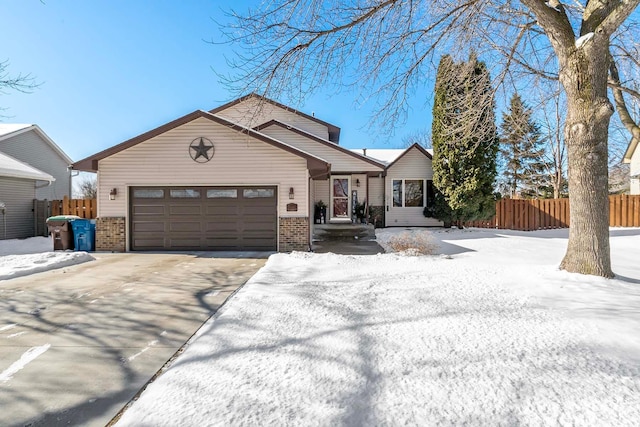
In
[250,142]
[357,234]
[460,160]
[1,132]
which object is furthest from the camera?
[1,132]

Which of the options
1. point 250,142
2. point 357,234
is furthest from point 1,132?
point 357,234

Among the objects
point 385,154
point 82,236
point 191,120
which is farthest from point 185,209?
point 385,154

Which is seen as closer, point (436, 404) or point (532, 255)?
point (436, 404)

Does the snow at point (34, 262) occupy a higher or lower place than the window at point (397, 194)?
lower

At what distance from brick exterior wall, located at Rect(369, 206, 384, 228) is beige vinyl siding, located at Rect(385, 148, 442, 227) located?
31 centimetres

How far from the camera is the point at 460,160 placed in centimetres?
1483

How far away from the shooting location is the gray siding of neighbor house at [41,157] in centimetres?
1809

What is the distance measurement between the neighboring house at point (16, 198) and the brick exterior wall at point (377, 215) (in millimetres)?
15019

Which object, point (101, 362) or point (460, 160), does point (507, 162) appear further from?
point (101, 362)

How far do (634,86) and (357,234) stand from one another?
359 inches

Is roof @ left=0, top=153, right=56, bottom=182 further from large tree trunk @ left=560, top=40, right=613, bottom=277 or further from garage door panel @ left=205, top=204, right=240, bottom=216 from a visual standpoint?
large tree trunk @ left=560, top=40, right=613, bottom=277

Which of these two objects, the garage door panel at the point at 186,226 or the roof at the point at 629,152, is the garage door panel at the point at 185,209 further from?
the roof at the point at 629,152

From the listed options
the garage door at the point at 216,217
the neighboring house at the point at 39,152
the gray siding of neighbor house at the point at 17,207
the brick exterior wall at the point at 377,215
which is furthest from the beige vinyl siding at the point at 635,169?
the neighboring house at the point at 39,152

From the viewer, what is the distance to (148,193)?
10539mm
